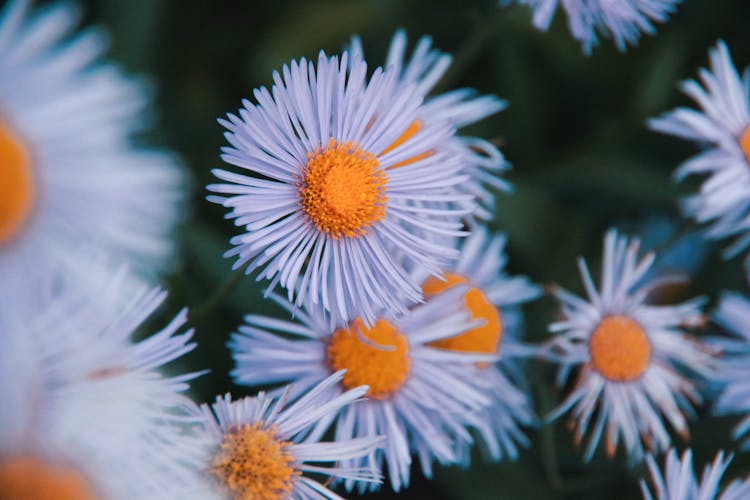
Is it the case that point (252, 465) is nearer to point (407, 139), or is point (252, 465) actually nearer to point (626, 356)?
point (407, 139)

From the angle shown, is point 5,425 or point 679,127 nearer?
point 5,425

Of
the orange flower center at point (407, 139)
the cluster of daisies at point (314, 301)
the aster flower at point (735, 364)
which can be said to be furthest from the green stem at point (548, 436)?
the orange flower center at point (407, 139)

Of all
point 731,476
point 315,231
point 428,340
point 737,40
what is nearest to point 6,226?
point 315,231

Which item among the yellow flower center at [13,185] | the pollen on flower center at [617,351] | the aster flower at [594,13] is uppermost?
the aster flower at [594,13]

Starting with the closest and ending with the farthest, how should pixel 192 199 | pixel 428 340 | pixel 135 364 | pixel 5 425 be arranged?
pixel 5 425, pixel 135 364, pixel 428 340, pixel 192 199

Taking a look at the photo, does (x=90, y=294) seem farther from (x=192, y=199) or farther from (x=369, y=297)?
(x=192, y=199)

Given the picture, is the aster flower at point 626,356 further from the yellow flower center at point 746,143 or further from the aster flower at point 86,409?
the aster flower at point 86,409
